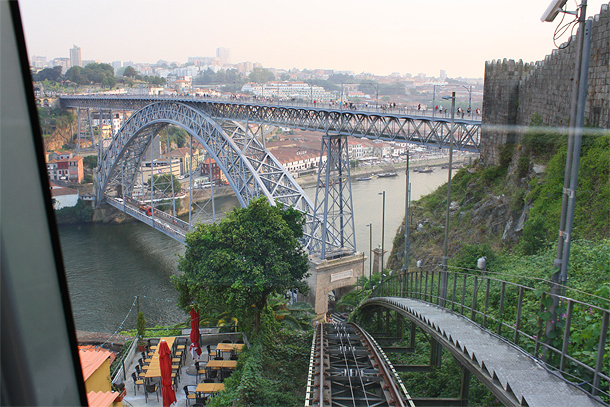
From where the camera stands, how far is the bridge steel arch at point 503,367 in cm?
238

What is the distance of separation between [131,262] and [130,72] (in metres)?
21.8

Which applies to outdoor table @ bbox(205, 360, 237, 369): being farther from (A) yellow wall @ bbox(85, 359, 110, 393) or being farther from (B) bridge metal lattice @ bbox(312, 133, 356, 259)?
(B) bridge metal lattice @ bbox(312, 133, 356, 259)

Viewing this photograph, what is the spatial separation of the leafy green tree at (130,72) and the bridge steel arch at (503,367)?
35.4 m

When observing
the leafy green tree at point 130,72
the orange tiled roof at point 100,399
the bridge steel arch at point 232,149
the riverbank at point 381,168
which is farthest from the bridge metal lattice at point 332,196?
the leafy green tree at point 130,72

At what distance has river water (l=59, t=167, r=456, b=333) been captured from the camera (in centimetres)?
1437

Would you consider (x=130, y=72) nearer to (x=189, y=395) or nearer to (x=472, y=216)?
(x=472, y=216)

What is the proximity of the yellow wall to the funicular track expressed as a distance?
1848 millimetres

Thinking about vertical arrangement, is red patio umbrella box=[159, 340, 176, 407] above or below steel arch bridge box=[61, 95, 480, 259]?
below

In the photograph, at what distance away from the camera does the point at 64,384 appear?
0.79 meters

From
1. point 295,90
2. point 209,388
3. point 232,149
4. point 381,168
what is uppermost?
point 295,90

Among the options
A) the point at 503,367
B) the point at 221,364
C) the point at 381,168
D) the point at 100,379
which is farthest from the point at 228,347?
the point at 381,168

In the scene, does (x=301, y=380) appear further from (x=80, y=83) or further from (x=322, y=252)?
(x=80, y=83)

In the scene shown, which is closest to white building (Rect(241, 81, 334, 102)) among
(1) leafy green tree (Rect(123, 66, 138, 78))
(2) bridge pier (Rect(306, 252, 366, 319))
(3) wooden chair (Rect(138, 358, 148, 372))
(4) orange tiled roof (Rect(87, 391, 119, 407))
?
(1) leafy green tree (Rect(123, 66, 138, 78))

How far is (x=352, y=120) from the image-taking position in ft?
40.8
